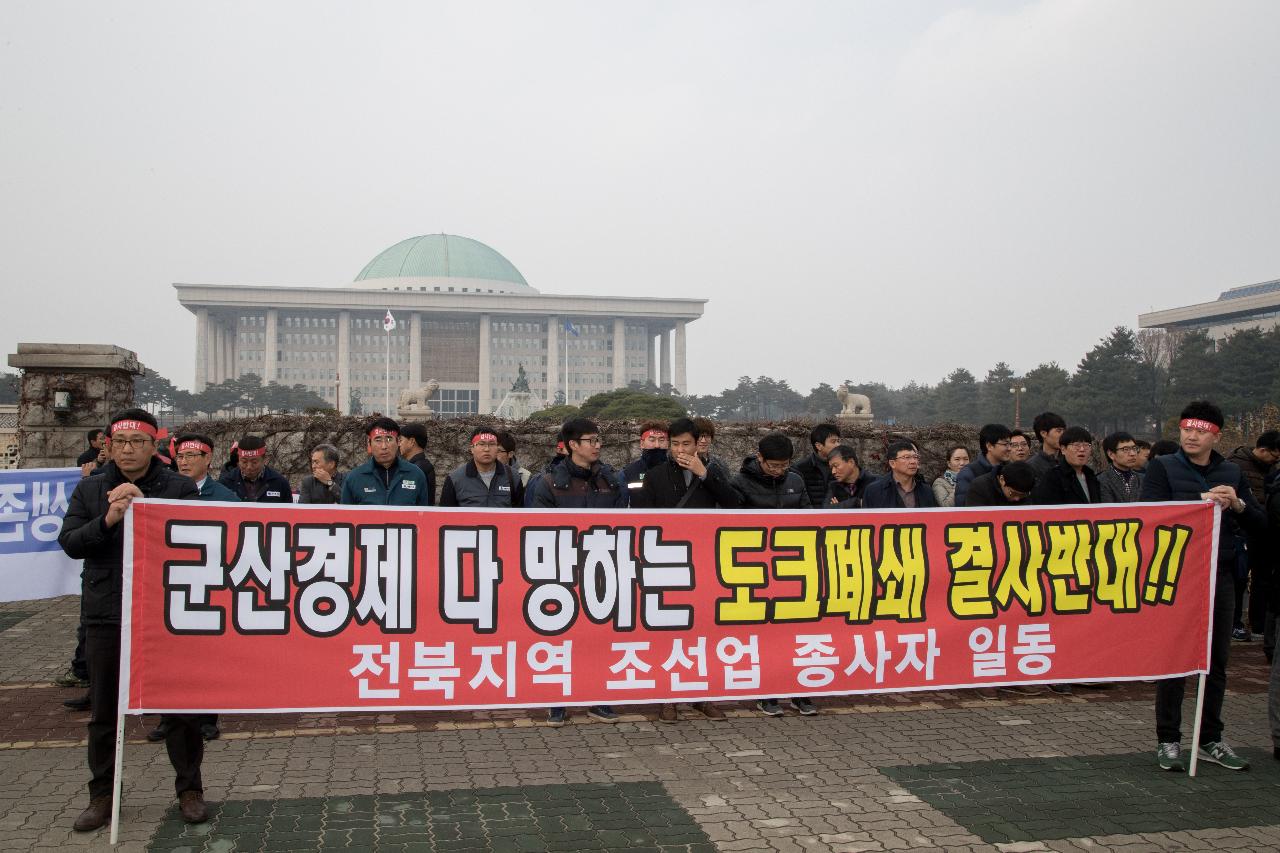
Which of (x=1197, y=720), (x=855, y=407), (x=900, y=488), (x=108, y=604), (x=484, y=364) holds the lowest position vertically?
(x=1197, y=720)

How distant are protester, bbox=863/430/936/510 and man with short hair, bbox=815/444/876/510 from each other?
305 mm

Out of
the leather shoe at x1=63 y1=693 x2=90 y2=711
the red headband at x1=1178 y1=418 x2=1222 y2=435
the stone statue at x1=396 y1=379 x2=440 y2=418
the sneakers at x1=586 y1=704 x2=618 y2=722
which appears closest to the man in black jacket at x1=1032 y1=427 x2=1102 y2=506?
the red headband at x1=1178 y1=418 x2=1222 y2=435

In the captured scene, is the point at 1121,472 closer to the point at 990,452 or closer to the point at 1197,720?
the point at 990,452

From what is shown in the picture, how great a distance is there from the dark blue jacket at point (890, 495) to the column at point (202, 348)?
10691 cm

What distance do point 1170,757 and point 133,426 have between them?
4686mm

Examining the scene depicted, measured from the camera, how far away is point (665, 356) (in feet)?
389

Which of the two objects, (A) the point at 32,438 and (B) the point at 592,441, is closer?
(B) the point at 592,441

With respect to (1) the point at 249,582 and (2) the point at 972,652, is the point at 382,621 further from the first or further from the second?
(2) the point at 972,652

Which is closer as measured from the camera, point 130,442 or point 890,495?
point 130,442

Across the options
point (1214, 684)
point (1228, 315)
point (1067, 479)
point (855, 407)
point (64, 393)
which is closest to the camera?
point (1214, 684)

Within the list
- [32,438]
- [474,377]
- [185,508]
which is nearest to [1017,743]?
[185,508]

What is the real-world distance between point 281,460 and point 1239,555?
10697 mm

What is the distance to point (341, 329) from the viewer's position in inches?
4218

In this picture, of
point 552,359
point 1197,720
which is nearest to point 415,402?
point 1197,720
